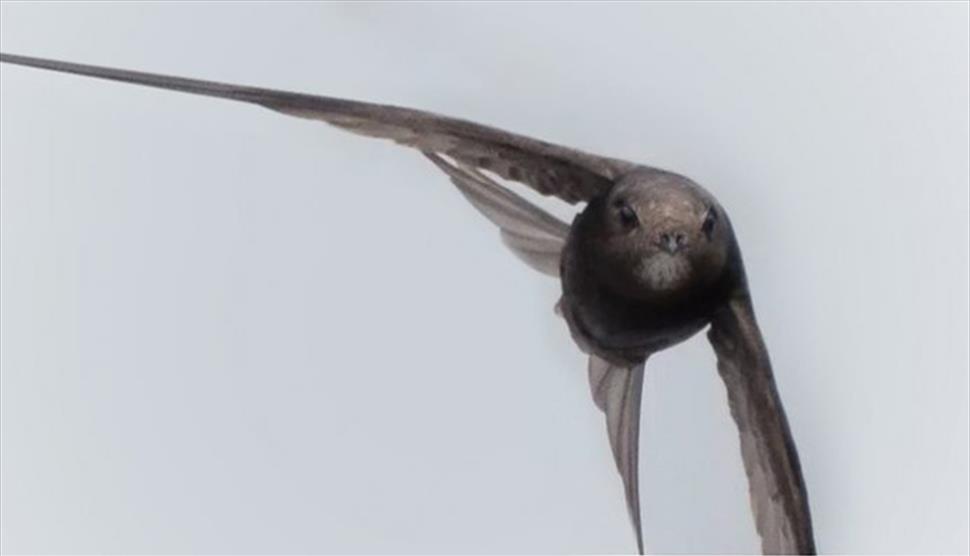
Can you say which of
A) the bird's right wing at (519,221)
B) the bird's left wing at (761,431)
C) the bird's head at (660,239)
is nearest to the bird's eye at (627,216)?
the bird's head at (660,239)

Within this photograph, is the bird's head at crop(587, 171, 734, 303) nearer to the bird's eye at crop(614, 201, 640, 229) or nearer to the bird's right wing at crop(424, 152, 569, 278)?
the bird's eye at crop(614, 201, 640, 229)

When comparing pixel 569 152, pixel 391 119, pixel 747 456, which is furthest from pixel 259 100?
pixel 747 456

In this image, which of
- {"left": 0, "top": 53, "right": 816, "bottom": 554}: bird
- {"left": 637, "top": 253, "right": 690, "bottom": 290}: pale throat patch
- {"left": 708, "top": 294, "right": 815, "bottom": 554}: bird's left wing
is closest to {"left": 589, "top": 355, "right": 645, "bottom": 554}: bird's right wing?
{"left": 0, "top": 53, "right": 816, "bottom": 554}: bird

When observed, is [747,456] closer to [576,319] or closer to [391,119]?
[576,319]

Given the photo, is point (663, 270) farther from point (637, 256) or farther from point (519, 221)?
point (519, 221)

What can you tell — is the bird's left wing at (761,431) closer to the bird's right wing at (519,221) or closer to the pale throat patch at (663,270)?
the pale throat patch at (663,270)

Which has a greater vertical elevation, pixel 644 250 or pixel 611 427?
pixel 644 250
